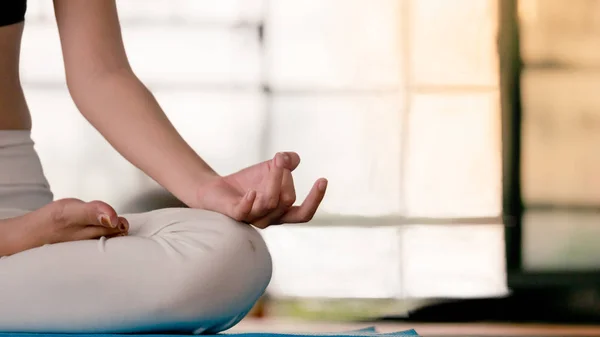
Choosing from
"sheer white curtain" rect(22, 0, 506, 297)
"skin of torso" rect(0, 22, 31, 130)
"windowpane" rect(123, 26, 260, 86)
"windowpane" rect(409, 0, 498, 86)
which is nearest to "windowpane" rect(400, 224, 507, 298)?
"sheer white curtain" rect(22, 0, 506, 297)

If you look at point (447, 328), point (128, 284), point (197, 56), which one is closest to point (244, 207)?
point (128, 284)

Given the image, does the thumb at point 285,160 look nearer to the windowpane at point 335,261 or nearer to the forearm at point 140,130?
the forearm at point 140,130

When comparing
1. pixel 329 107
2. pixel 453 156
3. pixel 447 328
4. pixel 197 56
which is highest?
pixel 197 56

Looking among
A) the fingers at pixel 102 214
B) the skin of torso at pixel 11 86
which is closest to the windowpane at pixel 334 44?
the skin of torso at pixel 11 86

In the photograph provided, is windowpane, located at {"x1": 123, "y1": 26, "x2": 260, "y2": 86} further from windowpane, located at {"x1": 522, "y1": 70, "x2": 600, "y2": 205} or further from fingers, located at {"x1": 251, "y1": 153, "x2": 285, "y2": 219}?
fingers, located at {"x1": 251, "y1": 153, "x2": 285, "y2": 219}

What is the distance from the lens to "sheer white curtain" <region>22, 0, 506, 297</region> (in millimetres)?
3377

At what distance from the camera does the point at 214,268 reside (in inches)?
31.0

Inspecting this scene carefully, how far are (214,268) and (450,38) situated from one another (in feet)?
9.23

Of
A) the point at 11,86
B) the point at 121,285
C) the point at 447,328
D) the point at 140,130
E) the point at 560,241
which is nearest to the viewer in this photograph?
the point at 121,285

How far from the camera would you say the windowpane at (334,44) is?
A: 3.45m

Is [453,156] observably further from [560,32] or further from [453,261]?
[560,32]

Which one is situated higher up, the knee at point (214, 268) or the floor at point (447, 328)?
the knee at point (214, 268)

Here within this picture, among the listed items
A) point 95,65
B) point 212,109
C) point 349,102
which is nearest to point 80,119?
point 212,109

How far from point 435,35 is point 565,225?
94cm
